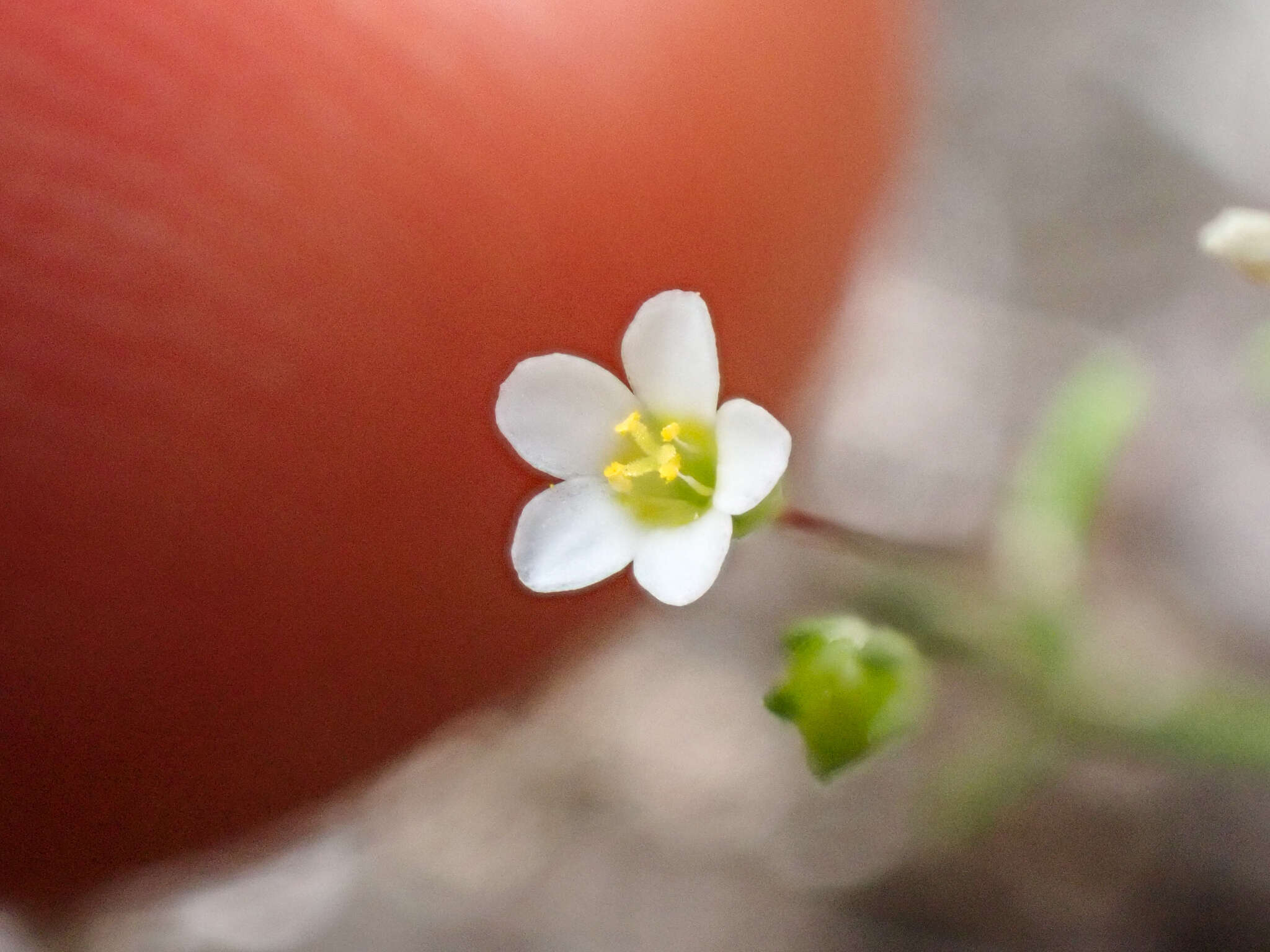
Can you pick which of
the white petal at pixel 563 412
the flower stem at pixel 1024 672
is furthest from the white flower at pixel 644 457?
the flower stem at pixel 1024 672

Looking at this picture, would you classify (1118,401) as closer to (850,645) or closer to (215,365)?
(850,645)

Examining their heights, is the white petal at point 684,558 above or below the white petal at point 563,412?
below

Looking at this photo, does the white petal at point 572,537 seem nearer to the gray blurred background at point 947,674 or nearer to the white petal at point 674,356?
the white petal at point 674,356

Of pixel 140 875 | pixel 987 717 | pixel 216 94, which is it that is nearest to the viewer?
pixel 216 94

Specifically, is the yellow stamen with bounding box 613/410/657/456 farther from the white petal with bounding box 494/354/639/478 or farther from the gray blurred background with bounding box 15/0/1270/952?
the gray blurred background with bounding box 15/0/1270/952

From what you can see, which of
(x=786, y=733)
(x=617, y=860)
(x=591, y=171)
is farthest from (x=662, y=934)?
(x=591, y=171)

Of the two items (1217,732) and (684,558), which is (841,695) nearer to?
(684,558)
